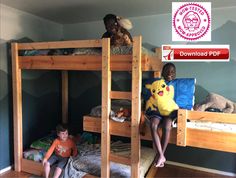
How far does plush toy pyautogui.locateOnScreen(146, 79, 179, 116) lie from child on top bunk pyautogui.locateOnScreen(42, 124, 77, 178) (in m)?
1.07

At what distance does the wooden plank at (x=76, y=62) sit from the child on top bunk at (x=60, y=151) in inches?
28.1

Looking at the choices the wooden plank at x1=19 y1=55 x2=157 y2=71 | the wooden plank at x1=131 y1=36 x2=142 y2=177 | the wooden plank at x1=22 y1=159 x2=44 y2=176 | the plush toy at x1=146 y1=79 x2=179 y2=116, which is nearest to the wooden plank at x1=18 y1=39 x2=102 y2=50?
the wooden plank at x1=19 y1=55 x2=157 y2=71

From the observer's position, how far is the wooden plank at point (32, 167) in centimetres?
254

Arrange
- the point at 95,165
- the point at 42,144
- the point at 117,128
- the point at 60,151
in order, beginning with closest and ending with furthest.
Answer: the point at 117,128 < the point at 95,165 < the point at 60,151 < the point at 42,144

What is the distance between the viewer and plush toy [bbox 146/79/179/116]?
1906 mm

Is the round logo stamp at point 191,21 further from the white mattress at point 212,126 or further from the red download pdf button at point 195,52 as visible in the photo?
the white mattress at point 212,126

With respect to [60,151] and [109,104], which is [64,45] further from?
[60,151]

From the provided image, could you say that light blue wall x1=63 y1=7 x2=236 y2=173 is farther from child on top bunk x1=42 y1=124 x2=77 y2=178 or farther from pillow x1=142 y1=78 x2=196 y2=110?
child on top bunk x1=42 y1=124 x2=77 y2=178

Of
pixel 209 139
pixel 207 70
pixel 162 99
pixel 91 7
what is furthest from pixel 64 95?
pixel 209 139

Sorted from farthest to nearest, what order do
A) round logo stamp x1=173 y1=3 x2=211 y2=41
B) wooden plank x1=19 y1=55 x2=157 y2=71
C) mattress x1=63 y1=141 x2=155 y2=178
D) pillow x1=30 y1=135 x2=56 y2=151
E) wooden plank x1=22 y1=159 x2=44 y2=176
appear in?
pillow x1=30 y1=135 x2=56 y2=151 < wooden plank x1=22 y1=159 x2=44 y2=176 < round logo stamp x1=173 y1=3 x2=211 y2=41 < mattress x1=63 y1=141 x2=155 y2=178 < wooden plank x1=19 y1=55 x2=157 y2=71

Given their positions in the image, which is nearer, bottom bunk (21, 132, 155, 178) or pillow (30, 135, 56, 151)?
bottom bunk (21, 132, 155, 178)

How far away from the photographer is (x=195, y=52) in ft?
8.91

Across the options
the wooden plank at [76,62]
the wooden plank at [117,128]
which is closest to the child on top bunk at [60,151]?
the wooden plank at [117,128]

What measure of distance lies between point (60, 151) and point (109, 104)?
89 centimetres
